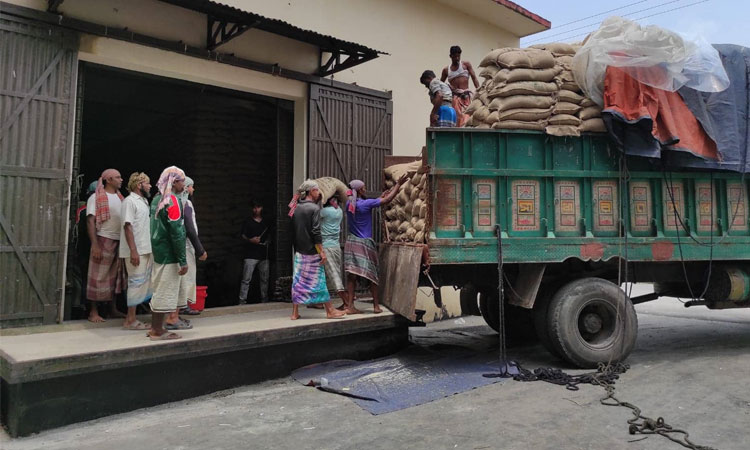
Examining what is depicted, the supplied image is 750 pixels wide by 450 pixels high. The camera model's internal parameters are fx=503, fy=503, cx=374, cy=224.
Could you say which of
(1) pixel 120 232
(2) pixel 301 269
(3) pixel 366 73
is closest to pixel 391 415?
(2) pixel 301 269

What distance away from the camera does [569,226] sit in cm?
524

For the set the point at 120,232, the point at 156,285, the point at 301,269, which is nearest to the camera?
the point at 156,285

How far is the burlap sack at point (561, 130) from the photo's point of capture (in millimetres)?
5168

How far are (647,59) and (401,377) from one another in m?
3.98

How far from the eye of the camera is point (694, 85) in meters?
5.23

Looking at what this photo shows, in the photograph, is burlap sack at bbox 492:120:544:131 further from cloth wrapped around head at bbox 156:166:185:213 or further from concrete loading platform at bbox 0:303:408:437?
cloth wrapped around head at bbox 156:166:185:213

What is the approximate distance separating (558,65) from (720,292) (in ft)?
10.7

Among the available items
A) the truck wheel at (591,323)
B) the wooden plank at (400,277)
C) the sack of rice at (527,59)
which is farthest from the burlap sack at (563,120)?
the wooden plank at (400,277)

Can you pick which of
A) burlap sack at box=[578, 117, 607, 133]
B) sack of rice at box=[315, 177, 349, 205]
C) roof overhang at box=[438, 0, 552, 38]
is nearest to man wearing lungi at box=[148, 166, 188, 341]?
sack of rice at box=[315, 177, 349, 205]

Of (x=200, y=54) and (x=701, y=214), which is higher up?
(x=200, y=54)

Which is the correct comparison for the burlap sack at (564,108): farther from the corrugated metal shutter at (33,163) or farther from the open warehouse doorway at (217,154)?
the corrugated metal shutter at (33,163)

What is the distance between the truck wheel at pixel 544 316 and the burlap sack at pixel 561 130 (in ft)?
5.37

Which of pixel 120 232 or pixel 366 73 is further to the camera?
pixel 366 73

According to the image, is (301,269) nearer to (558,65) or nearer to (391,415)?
(391,415)
